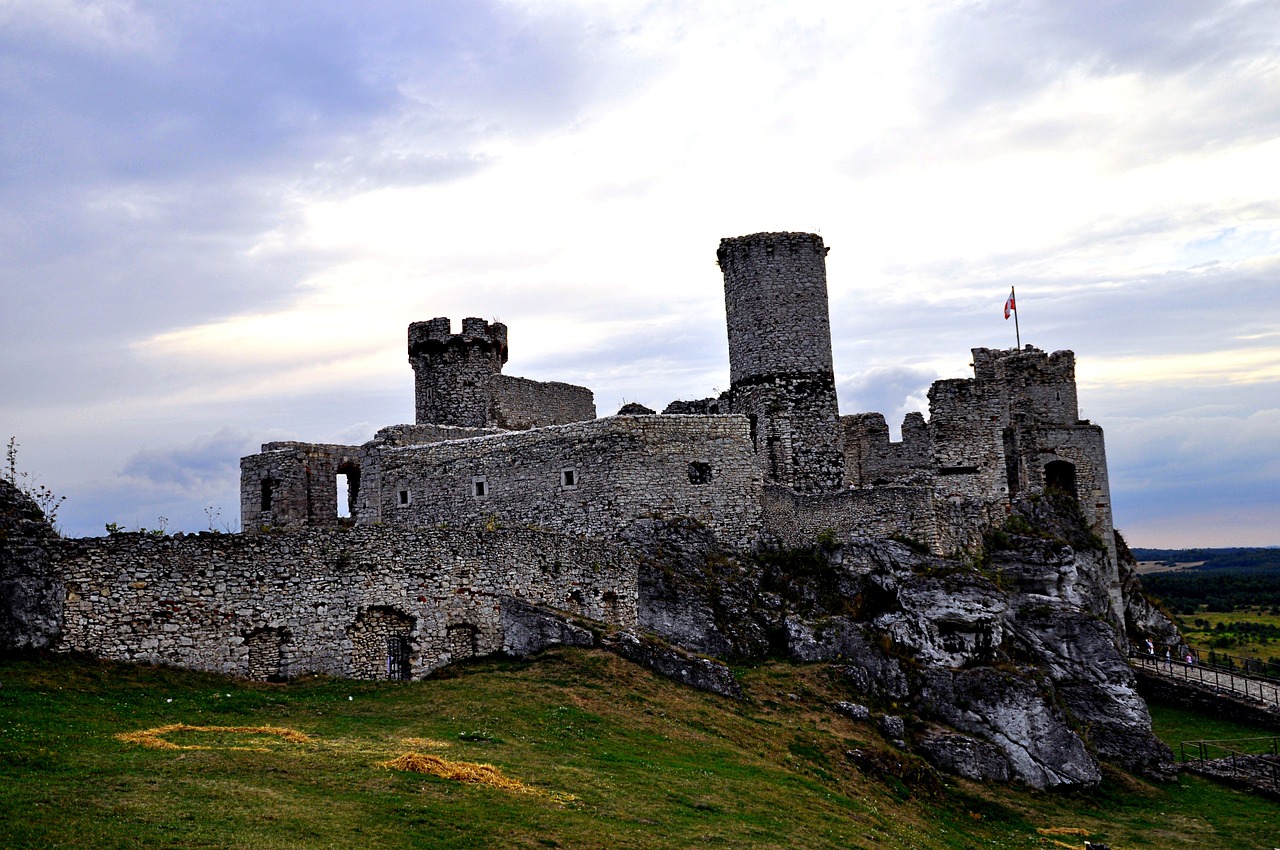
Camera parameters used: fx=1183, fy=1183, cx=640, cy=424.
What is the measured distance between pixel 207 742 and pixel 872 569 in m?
25.5

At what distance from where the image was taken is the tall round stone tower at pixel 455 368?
49.9m

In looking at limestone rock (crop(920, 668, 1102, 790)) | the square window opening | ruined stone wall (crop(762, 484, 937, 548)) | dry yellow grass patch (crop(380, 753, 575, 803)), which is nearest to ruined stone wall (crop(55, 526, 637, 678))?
dry yellow grass patch (crop(380, 753, 575, 803))

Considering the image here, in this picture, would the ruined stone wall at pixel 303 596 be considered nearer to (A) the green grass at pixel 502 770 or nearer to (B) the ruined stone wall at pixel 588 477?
(A) the green grass at pixel 502 770

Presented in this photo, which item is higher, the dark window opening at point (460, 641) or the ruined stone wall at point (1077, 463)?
the ruined stone wall at point (1077, 463)

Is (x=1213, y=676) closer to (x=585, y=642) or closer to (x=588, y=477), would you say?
(x=588, y=477)

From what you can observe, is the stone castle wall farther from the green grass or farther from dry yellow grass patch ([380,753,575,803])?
dry yellow grass patch ([380,753,575,803])

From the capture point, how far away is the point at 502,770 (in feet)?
62.6

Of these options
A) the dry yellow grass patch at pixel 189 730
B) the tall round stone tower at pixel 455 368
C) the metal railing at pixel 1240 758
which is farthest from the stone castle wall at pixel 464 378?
the dry yellow grass patch at pixel 189 730

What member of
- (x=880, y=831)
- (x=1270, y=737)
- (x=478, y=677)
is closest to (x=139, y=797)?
(x=478, y=677)

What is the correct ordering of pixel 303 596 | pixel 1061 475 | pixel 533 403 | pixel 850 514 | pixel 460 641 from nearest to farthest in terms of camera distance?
pixel 303 596, pixel 460 641, pixel 850 514, pixel 533 403, pixel 1061 475

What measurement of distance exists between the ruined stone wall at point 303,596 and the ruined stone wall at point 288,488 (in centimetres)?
1287

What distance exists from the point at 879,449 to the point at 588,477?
59.9 feet

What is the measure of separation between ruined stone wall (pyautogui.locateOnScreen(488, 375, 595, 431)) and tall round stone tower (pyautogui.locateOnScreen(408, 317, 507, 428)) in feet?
1.73

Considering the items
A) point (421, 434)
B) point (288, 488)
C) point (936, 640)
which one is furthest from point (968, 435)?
point (288, 488)
